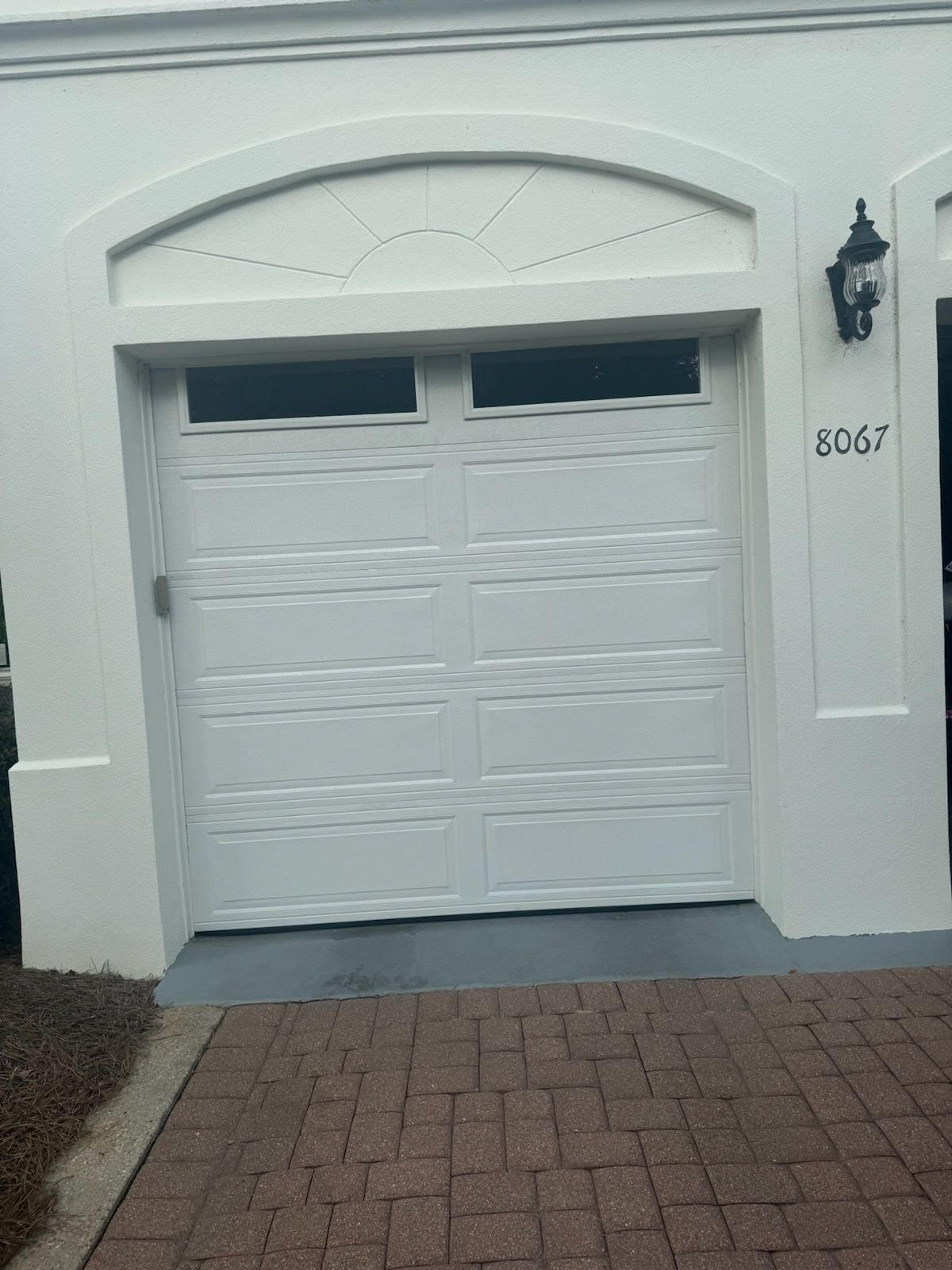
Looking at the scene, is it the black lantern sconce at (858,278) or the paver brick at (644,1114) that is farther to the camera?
the black lantern sconce at (858,278)

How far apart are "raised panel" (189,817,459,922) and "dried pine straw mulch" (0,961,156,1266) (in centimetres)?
56

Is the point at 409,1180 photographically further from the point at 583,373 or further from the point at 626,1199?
the point at 583,373

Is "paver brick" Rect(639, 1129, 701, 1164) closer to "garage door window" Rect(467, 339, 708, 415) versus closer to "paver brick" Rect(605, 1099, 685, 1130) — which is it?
"paver brick" Rect(605, 1099, 685, 1130)

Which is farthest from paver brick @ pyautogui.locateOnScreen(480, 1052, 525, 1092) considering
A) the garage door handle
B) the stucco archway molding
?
the stucco archway molding

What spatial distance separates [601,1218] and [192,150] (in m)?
4.06

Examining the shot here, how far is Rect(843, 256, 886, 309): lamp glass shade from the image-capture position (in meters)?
3.80

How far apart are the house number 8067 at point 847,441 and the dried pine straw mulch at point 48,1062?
3.52 m

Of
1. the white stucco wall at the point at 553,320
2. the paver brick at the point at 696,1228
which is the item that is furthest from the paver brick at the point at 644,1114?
the white stucco wall at the point at 553,320

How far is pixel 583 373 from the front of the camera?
4348mm

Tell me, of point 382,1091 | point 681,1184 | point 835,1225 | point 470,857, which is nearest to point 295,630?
point 470,857

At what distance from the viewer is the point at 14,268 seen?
396 centimetres

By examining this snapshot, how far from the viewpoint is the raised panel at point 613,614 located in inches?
172

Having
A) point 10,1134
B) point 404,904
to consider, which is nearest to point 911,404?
point 404,904

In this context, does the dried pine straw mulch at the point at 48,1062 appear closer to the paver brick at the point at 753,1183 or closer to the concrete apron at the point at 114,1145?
the concrete apron at the point at 114,1145
